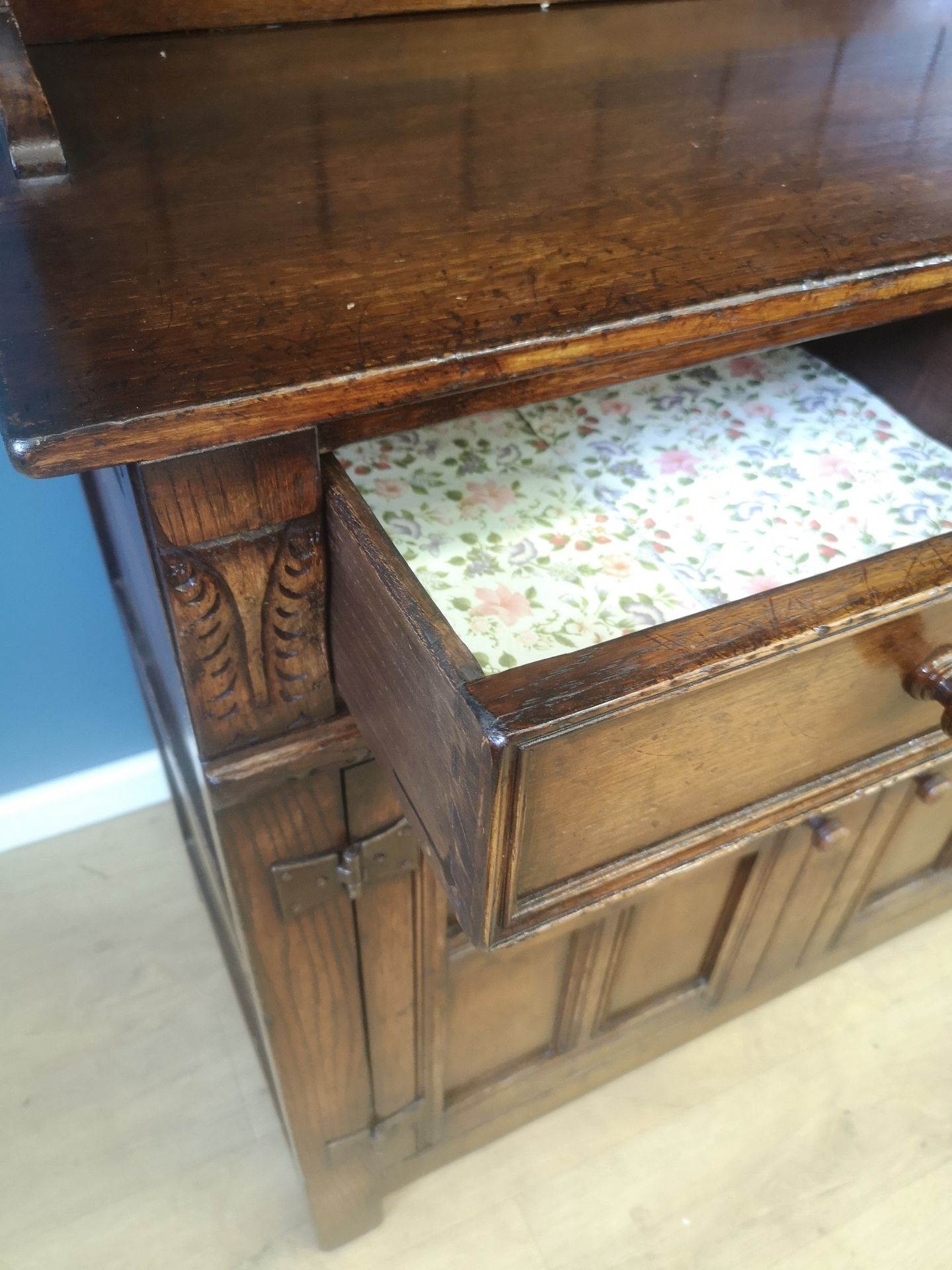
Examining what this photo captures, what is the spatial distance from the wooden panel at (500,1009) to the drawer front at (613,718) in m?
0.30

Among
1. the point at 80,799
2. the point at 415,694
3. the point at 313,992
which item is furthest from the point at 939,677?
the point at 80,799

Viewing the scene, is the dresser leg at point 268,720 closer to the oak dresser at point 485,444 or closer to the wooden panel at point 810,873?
the oak dresser at point 485,444

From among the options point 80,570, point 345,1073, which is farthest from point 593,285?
point 80,570

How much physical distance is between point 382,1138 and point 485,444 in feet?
1.93

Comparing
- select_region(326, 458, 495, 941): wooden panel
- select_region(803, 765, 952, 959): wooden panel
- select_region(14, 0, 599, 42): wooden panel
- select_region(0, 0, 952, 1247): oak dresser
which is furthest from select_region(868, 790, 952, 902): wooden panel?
select_region(14, 0, 599, 42): wooden panel

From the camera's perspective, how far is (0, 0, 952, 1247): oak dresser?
1.30 ft

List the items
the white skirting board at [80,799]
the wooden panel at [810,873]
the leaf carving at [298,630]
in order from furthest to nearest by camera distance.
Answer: the white skirting board at [80,799] < the wooden panel at [810,873] < the leaf carving at [298,630]

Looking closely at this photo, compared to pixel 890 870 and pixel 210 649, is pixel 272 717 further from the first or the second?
pixel 890 870

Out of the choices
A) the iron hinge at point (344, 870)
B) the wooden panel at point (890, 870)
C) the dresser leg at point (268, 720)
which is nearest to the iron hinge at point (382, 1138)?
the dresser leg at point (268, 720)

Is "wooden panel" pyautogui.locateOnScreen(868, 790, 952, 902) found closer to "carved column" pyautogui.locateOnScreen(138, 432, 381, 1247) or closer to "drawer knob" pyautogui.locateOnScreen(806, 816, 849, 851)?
"drawer knob" pyautogui.locateOnScreen(806, 816, 849, 851)

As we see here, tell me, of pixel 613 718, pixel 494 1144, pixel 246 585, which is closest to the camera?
pixel 613 718

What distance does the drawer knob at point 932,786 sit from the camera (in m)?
0.79

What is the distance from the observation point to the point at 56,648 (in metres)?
1.07

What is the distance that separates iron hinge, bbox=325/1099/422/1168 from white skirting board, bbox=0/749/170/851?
21.8 inches
